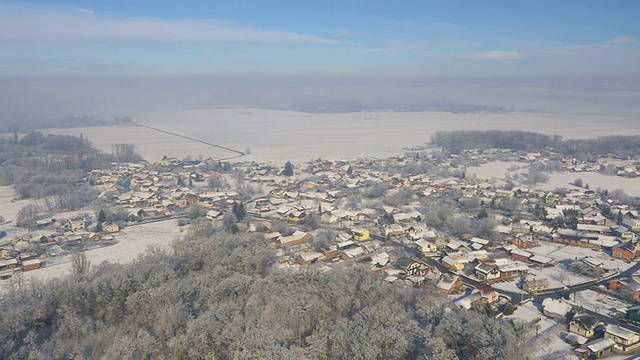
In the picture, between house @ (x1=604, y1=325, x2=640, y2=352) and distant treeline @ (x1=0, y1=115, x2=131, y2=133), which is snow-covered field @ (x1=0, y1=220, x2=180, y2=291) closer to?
house @ (x1=604, y1=325, x2=640, y2=352)

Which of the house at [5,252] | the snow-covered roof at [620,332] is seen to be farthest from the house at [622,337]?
the house at [5,252]

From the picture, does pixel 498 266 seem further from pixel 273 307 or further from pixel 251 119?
pixel 251 119

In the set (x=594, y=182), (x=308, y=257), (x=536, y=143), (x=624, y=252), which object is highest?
(x=536, y=143)

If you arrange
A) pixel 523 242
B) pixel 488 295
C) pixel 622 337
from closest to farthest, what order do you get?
pixel 622 337 → pixel 488 295 → pixel 523 242

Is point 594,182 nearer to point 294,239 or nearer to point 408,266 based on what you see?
point 408,266

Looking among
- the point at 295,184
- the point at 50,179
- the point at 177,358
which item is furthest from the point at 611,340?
the point at 50,179

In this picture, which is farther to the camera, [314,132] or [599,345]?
[314,132]

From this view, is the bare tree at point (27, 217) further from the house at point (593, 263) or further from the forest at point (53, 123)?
the forest at point (53, 123)

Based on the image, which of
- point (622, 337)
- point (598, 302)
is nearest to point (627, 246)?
point (598, 302)
